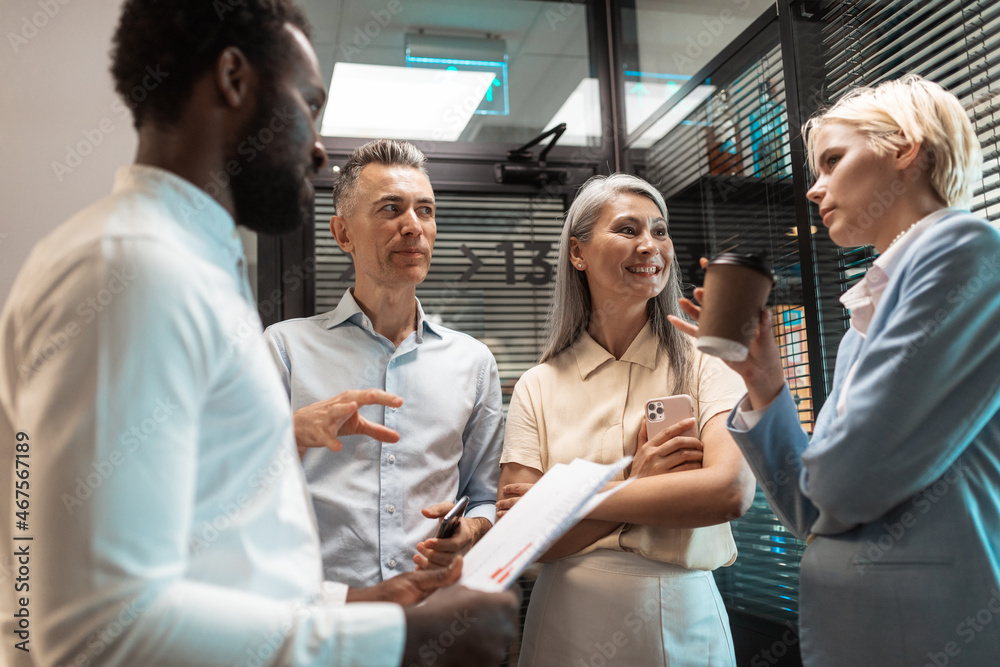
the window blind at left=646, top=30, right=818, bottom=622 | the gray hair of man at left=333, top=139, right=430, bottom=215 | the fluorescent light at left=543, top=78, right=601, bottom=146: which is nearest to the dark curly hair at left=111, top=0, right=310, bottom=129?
the gray hair of man at left=333, top=139, right=430, bottom=215

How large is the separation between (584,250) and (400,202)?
52cm

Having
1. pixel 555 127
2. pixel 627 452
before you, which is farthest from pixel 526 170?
pixel 627 452

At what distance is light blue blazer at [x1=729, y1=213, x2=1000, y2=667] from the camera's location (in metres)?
1.03

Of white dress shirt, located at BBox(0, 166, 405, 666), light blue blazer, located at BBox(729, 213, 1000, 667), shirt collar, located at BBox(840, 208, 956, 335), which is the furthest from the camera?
shirt collar, located at BBox(840, 208, 956, 335)

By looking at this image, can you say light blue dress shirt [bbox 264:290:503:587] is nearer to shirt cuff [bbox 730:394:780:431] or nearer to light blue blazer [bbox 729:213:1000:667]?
shirt cuff [bbox 730:394:780:431]

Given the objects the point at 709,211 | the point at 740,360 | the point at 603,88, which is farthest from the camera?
the point at 603,88

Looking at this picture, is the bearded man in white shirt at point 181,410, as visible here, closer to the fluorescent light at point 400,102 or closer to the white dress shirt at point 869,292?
the white dress shirt at point 869,292

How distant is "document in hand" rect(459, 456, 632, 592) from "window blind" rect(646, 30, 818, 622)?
131 cm

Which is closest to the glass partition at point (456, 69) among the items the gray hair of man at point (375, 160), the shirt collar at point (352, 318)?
the gray hair of man at point (375, 160)

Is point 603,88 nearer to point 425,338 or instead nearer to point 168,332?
point 425,338

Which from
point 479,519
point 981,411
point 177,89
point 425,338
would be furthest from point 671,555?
point 177,89

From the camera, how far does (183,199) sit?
827 mm

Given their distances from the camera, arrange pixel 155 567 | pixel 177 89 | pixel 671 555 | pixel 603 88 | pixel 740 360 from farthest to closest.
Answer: pixel 603 88 → pixel 671 555 → pixel 740 360 → pixel 177 89 → pixel 155 567

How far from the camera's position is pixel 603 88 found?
3402 mm
